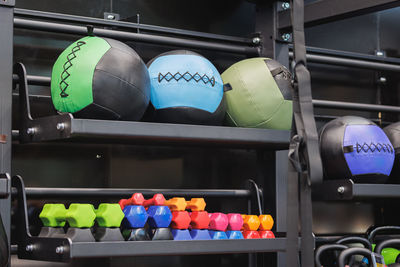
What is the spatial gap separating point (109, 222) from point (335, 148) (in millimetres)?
1141

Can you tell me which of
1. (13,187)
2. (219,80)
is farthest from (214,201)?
(13,187)

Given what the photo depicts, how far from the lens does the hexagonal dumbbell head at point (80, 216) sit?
2238mm

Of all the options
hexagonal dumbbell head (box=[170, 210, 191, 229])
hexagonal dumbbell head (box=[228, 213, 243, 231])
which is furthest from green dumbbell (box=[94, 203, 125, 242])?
hexagonal dumbbell head (box=[228, 213, 243, 231])

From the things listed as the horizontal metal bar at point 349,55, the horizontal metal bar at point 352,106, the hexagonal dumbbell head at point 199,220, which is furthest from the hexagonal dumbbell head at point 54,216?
the horizontal metal bar at point 349,55

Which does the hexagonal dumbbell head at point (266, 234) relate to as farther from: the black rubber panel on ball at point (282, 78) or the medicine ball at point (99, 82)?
the medicine ball at point (99, 82)

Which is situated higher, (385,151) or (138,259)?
(385,151)

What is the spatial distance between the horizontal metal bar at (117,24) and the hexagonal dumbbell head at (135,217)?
972 millimetres

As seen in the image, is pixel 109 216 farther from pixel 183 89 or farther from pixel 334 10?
pixel 334 10

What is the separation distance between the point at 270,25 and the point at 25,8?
3.77 ft

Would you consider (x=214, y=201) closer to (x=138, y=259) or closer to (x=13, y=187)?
(x=138, y=259)

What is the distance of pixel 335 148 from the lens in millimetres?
2900

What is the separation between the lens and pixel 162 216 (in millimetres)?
2408

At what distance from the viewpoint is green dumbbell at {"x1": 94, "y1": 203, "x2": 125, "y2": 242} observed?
2.28m

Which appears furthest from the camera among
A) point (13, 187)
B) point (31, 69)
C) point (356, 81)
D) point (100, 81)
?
point (356, 81)
